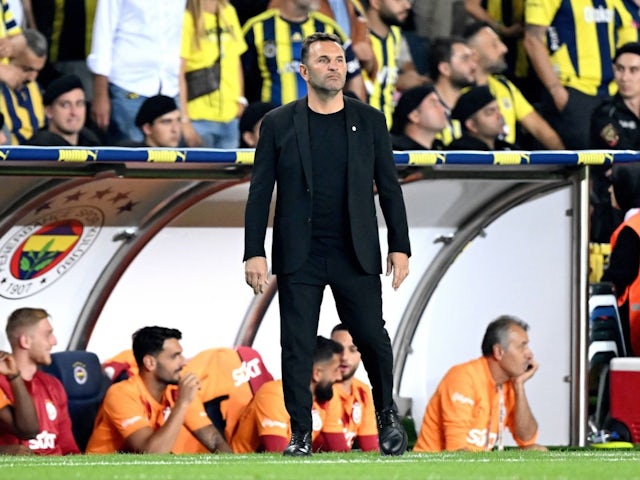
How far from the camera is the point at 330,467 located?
576 centimetres

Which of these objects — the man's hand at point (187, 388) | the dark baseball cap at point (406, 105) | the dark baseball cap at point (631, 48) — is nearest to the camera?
the man's hand at point (187, 388)

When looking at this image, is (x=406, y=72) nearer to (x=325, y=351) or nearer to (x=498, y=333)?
(x=498, y=333)

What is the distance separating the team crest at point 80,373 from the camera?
29.0 ft

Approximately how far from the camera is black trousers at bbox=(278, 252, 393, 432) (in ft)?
20.5

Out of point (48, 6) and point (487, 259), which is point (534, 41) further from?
point (48, 6)

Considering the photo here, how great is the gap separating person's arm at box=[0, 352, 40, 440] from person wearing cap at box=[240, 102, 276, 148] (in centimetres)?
272

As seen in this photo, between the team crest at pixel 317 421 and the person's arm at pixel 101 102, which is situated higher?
the person's arm at pixel 101 102

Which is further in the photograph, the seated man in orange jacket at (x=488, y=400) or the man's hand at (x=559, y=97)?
the man's hand at (x=559, y=97)

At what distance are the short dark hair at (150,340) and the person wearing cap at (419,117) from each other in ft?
9.10

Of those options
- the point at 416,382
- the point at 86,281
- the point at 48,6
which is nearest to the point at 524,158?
the point at 416,382

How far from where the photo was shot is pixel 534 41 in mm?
12094

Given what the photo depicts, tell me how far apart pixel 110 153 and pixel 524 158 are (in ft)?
7.62

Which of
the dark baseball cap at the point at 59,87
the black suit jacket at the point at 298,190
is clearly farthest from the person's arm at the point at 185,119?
the black suit jacket at the point at 298,190

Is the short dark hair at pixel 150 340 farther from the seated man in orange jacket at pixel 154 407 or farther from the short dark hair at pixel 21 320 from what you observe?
the short dark hair at pixel 21 320
